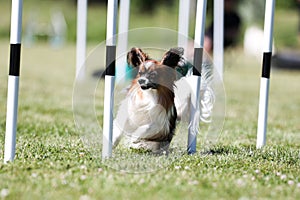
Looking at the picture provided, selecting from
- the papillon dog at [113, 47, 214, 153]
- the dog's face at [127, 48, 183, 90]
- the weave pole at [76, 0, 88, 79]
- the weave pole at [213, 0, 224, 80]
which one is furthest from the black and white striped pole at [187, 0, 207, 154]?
the weave pole at [76, 0, 88, 79]

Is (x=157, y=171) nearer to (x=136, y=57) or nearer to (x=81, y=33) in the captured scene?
(x=136, y=57)

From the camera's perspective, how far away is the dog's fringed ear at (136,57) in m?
4.62

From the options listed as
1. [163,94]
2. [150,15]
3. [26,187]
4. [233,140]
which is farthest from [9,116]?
[150,15]

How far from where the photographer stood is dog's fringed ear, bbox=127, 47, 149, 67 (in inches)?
182

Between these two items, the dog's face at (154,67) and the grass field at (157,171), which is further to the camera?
the dog's face at (154,67)

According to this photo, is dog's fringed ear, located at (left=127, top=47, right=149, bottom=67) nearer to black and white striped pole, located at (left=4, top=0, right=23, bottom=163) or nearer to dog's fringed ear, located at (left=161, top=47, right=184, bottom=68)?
dog's fringed ear, located at (left=161, top=47, right=184, bottom=68)

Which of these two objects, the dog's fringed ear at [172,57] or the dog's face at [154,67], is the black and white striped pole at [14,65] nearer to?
the dog's face at [154,67]

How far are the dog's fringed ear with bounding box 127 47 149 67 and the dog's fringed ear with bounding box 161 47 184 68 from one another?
145 mm

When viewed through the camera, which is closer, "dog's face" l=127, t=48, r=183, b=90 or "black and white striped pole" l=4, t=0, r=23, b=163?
"black and white striped pole" l=4, t=0, r=23, b=163

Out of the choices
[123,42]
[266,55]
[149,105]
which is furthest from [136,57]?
[123,42]

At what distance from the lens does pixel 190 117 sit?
5.00 m

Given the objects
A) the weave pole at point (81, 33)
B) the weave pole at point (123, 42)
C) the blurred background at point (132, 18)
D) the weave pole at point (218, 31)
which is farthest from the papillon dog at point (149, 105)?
the blurred background at point (132, 18)

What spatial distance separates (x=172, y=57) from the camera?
4633 millimetres

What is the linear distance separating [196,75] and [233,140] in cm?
157
